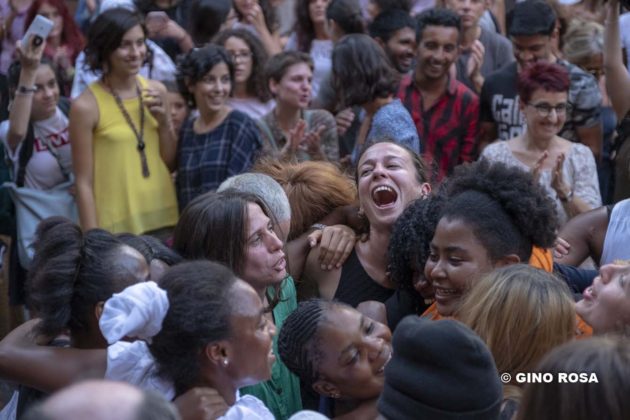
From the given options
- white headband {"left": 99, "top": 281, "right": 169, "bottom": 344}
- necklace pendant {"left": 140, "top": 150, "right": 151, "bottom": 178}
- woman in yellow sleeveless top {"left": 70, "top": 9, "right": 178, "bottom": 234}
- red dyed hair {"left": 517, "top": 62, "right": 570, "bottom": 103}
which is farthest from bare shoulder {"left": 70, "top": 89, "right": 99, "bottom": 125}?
white headband {"left": 99, "top": 281, "right": 169, "bottom": 344}

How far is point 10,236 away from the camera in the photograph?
6.60m

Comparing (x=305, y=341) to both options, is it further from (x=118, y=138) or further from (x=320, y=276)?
(x=118, y=138)

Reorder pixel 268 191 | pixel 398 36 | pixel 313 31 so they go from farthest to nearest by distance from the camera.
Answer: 1. pixel 313 31
2. pixel 398 36
3. pixel 268 191

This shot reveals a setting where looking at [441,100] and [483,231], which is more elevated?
[483,231]

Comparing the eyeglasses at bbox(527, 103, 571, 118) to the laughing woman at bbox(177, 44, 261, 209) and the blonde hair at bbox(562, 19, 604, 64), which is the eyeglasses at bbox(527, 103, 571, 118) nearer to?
the blonde hair at bbox(562, 19, 604, 64)

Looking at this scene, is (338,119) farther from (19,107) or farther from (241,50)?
(19,107)

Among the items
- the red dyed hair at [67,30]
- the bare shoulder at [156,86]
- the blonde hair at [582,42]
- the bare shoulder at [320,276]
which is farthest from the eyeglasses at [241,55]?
the bare shoulder at [320,276]

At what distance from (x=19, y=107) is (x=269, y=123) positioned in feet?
4.72

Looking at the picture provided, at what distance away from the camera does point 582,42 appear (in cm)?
710

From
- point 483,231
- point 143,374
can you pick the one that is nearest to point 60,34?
point 483,231

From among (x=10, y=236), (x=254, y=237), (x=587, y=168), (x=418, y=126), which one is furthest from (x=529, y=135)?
(x=10, y=236)

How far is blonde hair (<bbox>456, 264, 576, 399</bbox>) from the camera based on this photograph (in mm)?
3098

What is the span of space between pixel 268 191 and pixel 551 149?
242 cm

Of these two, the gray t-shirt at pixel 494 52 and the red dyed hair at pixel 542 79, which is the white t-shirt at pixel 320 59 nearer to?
the gray t-shirt at pixel 494 52
